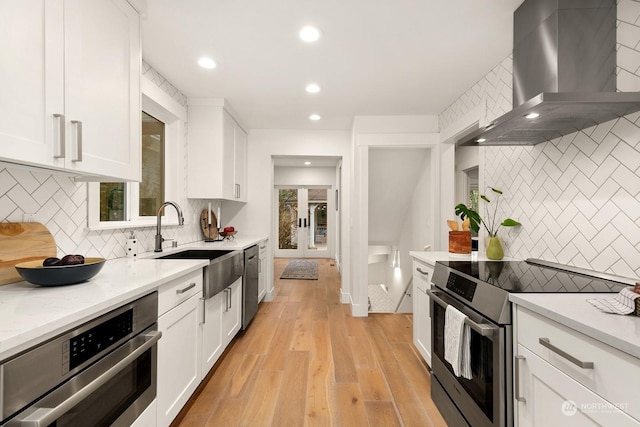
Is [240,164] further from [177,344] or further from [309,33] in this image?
[177,344]

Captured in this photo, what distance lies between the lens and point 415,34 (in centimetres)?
201

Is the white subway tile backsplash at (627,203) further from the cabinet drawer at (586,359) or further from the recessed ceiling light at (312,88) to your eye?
the recessed ceiling light at (312,88)

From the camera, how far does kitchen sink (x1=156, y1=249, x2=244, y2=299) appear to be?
6.73 ft

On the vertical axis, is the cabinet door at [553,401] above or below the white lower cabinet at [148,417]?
above

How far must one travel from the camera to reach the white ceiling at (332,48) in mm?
1782

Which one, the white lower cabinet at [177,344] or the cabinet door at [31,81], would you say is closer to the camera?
the cabinet door at [31,81]

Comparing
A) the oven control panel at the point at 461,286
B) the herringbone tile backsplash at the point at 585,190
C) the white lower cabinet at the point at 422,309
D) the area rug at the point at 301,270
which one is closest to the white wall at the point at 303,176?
the area rug at the point at 301,270

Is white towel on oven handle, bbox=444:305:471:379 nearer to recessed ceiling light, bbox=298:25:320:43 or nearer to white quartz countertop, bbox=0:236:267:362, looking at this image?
white quartz countertop, bbox=0:236:267:362

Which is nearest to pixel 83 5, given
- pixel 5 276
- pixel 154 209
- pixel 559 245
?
pixel 5 276

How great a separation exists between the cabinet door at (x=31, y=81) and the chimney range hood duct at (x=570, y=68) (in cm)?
Result: 202

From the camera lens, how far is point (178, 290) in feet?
5.40

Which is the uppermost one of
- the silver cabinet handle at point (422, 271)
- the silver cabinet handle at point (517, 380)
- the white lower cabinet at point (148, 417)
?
the silver cabinet handle at point (422, 271)

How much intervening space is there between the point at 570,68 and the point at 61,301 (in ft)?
7.96

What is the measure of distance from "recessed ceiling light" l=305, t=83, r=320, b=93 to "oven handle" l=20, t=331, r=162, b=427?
7.98 ft
